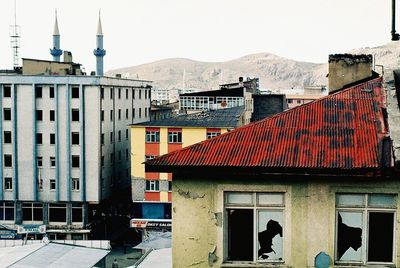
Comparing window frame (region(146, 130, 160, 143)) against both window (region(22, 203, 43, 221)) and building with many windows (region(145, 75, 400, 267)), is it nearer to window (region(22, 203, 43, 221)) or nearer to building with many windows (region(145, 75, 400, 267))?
window (region(22, 203, 43, 221))

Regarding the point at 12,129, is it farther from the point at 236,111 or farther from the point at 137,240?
the point at 236,111

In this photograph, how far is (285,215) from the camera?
359 inches

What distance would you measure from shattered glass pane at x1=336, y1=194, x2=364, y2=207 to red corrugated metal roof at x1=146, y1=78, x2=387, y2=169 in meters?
0.57

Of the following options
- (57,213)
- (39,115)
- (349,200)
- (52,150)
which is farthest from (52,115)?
(349,200)

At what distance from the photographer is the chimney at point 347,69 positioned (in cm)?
1376

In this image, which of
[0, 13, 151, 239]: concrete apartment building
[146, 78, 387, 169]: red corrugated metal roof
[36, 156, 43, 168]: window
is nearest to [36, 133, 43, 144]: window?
[0, 13, 151, 239]: concrete apartment building

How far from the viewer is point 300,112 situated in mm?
10203

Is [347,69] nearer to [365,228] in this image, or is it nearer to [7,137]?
[365,228]

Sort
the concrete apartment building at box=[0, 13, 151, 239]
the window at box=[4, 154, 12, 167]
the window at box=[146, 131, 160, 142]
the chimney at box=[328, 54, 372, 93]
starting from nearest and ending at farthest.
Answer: the chimney at box=[328, 54, 372, 93] → the window at box=[146, 131, 160, 142] → the concrete apartment building at box=[0, 13, 151, 239] → the window at box=[4, 154, 12, 167]

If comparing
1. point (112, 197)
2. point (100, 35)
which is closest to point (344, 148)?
point (112, 197)

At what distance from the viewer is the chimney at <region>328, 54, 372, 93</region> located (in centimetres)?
1376

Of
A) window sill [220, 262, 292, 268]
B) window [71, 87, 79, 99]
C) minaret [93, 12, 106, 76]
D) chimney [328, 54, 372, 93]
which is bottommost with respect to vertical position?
window sill [220, 262, 292, 268]

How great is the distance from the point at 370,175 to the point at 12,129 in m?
51.8

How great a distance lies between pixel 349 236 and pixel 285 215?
992 millimetres
